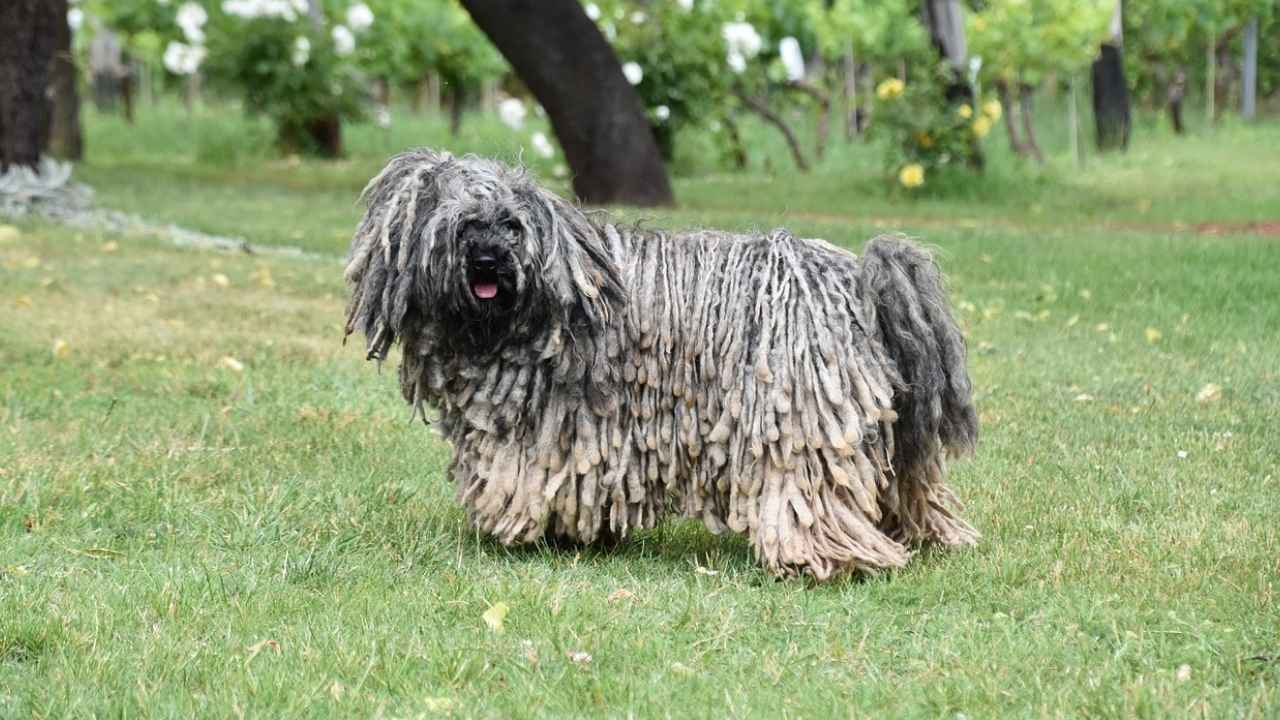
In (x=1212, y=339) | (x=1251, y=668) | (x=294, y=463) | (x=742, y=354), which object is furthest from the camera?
(x=1212, y=339)

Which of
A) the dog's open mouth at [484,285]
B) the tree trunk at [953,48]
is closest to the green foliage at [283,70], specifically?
the tree trunk at [953,48]

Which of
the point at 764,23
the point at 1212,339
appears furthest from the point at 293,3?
the point at 1212,339

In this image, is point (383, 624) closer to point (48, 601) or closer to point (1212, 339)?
point (48, 601)

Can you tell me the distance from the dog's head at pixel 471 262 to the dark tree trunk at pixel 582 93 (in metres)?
12.1

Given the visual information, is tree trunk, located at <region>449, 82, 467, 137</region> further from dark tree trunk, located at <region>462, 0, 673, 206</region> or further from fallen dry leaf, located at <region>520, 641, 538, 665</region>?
fallen dry leaf, located at <region>520, 641, 538, 665</region>

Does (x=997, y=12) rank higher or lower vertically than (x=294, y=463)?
higher

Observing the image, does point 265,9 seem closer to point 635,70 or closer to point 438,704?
point 635,70

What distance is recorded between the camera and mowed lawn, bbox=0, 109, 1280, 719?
4.57 metres

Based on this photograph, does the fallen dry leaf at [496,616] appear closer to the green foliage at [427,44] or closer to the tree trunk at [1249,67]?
the green foliage at [427,44]

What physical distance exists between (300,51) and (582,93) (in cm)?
1284

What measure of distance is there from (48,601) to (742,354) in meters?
2.27

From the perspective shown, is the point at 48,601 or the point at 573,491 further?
the point at 573,491

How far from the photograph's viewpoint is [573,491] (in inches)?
228

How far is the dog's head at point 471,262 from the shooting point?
18.4 feet
